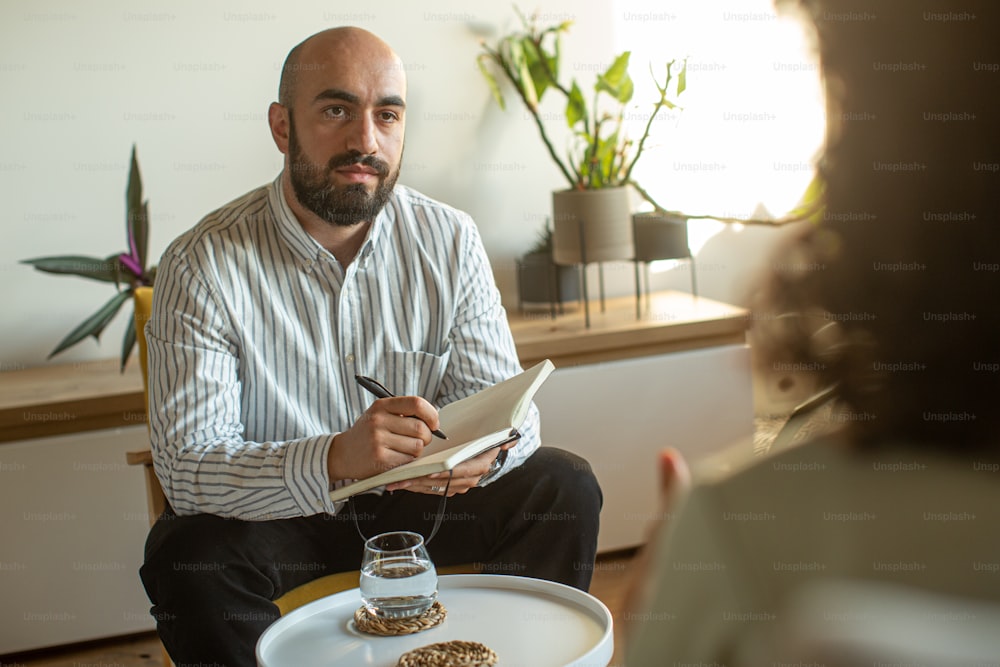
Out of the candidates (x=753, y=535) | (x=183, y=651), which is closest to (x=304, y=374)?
(x=183, y=651)

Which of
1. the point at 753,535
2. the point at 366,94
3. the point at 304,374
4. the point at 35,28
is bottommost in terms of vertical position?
the point at 304,374

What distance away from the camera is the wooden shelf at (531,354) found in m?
2.26

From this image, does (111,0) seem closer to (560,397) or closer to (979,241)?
(560,397)

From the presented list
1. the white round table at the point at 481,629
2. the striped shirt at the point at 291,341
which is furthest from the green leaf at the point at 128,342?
the white round table at the point at 481,629

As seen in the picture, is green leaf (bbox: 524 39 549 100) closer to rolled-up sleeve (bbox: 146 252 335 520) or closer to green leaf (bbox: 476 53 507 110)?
green leaf (bbox: 476 53 507 110)

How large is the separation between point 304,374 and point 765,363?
162 cm

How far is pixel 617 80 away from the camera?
9.52 ft

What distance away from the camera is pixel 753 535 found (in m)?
0.34

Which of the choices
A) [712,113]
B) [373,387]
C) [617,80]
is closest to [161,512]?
[373,387]

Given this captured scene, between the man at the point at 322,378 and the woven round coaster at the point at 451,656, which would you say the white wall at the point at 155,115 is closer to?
the man at the point at 322,378

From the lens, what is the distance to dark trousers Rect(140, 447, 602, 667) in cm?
159

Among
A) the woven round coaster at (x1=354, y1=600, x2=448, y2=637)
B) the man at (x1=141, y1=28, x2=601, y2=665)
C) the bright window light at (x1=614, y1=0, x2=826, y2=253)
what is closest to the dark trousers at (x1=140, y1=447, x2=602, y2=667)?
the man at (x1=141, y1=28, x2=601, y2=665)

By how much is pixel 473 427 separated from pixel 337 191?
60 centimetres

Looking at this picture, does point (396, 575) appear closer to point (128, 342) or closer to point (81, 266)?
point (128, 342)
